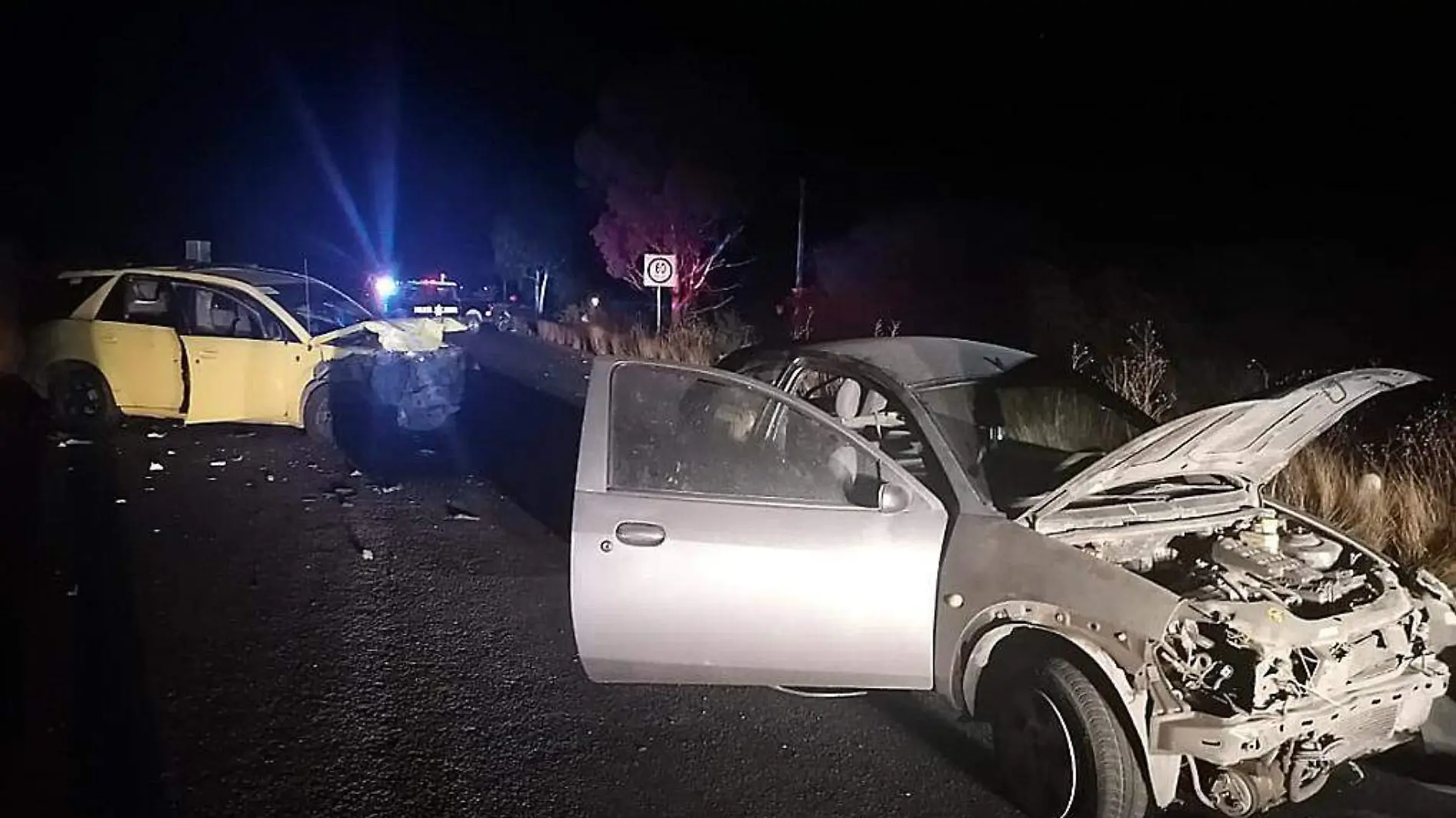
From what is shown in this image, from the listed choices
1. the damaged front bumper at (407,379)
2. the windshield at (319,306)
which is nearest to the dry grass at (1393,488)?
the damaged front bumper at (407,379)

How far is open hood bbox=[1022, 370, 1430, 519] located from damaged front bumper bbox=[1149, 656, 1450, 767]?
0.87m

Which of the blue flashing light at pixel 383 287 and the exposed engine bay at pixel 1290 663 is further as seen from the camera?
the blue flashing light at pixel 383 287

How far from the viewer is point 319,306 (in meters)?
12.2

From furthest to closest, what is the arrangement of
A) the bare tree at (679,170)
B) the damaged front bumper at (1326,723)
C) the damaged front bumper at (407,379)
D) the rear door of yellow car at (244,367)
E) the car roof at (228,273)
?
1. the bare tree at (679,170)
2. the car roof at (228,273)
3. the damaged front bumper at (407,379)
4. the rear door of yellow car at (244,367)
5. the damaged front bumper at (1326,723)

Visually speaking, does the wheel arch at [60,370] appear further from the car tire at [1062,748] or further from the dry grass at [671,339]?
the car tire at [1062,748]

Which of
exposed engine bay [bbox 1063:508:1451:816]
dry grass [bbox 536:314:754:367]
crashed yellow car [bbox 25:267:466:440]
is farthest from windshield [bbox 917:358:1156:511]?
dry grass [bbox 536:314:754:367]

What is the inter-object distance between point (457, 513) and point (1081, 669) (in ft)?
A: 20.1

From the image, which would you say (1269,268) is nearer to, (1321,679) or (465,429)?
(465,429)

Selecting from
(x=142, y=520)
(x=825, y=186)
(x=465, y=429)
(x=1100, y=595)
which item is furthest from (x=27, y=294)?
(x=1100, y=595)

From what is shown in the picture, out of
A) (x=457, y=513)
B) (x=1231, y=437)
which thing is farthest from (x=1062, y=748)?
(x=457, y=513)

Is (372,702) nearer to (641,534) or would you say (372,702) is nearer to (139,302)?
(641,534)

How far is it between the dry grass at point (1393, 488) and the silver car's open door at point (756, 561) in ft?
12.5

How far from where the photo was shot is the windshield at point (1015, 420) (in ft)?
19.3

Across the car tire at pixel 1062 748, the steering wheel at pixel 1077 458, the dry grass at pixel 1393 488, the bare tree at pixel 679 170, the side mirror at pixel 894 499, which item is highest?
the bare tree at pixel 679 170
